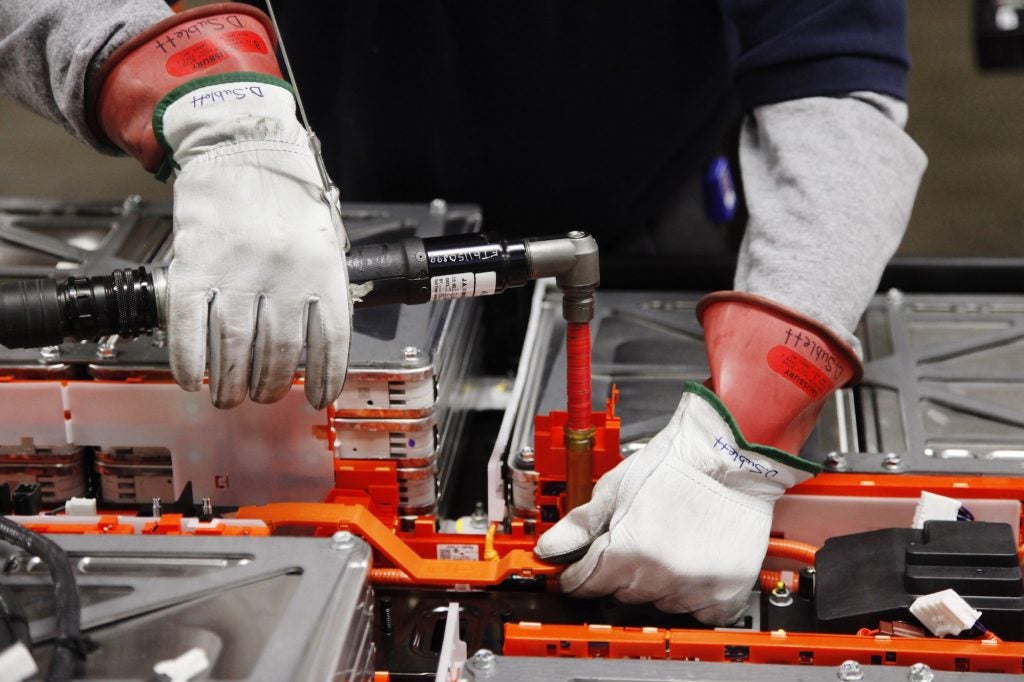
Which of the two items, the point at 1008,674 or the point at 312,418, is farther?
the point at 312,418

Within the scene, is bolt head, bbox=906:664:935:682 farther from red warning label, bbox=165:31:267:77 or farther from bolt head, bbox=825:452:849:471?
red warning label, bbox=165:31:267:77

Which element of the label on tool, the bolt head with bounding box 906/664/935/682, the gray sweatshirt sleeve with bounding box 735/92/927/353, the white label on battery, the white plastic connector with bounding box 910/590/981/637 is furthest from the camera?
the gray sweatshirt sleeve with bounding box 735/92/927/353

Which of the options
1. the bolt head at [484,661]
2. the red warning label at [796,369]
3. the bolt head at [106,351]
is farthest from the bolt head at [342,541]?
the red warning label at [796,369]

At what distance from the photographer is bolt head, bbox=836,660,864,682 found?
1328 mm

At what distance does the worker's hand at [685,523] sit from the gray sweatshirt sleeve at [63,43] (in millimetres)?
895

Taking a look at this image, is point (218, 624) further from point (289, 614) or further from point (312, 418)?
point (312, 418)

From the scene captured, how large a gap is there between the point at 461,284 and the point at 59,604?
2.01 feet

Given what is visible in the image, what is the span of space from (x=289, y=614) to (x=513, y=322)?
120 cm

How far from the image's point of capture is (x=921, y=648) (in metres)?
1.41

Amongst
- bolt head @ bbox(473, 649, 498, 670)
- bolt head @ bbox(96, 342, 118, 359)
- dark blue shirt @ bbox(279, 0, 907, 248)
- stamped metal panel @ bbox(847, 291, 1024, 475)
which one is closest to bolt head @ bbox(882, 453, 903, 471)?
stamped metal panel @ bbox(847, 291, 1024, 475)

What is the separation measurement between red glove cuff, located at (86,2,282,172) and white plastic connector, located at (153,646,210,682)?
0.75 meters

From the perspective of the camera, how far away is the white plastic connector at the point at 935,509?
1.62 metres

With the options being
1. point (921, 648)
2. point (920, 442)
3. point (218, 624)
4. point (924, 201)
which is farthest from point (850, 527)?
point (924, 201)

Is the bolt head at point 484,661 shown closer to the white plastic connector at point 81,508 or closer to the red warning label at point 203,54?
the white plastic connector at point 81,508
